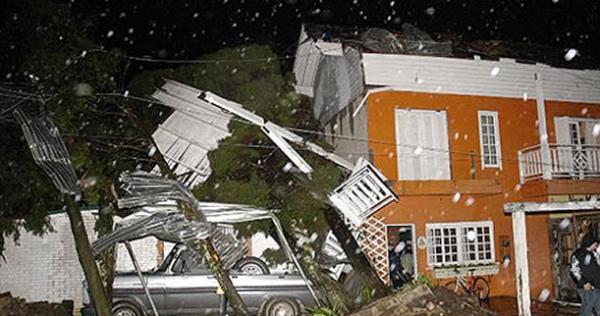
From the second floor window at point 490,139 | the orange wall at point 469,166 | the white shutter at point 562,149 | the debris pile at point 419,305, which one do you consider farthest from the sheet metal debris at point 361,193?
the white shutter at point 562,149

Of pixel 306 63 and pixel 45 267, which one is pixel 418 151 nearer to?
pixel 306 63

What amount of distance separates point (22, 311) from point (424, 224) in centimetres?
961

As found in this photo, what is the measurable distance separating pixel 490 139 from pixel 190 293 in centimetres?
896

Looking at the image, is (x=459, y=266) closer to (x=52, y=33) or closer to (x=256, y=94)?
(x=256, y=94)

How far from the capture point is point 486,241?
16.1m

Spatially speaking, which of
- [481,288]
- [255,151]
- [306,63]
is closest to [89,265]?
[255,151]

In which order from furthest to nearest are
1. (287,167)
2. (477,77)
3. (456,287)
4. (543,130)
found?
(477,77), (543,130), (456,287), (287,167)

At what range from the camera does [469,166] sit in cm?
1592

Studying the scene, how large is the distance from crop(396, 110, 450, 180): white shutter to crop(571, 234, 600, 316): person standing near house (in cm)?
626

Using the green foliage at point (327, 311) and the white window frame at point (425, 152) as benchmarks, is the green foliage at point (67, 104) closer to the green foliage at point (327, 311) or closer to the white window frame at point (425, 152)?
the green foliage at point (327, 311)

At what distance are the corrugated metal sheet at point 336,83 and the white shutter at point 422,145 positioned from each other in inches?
60.8

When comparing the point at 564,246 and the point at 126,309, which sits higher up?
the point at 564,246

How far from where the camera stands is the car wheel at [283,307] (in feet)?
40.1

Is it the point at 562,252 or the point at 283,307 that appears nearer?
the point at 283,307
